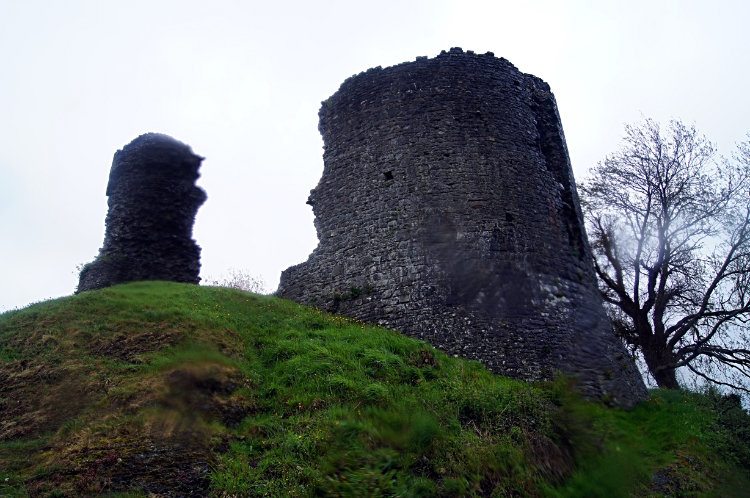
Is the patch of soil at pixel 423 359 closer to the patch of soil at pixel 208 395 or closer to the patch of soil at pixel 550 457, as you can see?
the patch of soil at pixel 550 457

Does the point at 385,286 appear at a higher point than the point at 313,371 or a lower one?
higher

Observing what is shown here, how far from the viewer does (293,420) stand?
271 inches

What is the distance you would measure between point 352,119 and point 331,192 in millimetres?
2022

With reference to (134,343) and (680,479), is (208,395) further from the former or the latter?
(680,479)

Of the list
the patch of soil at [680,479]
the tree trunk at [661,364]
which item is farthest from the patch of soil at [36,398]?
the tree trunk at [661,364]

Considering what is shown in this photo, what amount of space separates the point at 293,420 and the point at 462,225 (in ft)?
20.4

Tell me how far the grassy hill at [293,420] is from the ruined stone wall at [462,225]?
98 centimetres

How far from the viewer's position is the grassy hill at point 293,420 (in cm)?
571

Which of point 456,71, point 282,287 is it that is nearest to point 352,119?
point 456,71

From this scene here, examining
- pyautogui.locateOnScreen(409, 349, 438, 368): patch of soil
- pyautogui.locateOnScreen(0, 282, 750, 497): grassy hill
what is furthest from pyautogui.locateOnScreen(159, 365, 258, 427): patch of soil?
pyautogui.locateOnScreen(409, 349, 438, 368): patch of soil

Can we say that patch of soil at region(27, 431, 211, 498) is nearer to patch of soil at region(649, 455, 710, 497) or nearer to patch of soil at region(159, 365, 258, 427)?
patch of soil at region(159, 365, 258, 427)

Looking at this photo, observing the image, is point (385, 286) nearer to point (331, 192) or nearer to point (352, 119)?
point (331, 192)

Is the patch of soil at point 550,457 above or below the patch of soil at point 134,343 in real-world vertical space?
below

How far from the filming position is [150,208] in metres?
13.6
